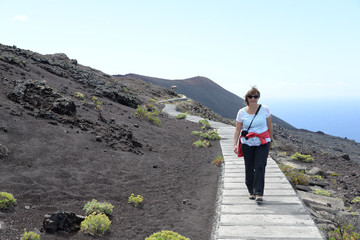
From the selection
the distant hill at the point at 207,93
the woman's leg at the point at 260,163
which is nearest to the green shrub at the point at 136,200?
the woman's leg at the point at 260,163

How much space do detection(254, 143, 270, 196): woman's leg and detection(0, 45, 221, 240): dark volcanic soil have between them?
1330 mm

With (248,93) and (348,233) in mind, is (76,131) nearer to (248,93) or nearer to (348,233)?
(248,93)

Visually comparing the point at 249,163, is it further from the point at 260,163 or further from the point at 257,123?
the point at 257,123

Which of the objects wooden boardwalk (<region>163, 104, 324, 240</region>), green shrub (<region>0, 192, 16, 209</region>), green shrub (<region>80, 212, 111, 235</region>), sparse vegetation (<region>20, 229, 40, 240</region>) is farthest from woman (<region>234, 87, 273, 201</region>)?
green shrub (<region>0, 192, 16, 209</region>)

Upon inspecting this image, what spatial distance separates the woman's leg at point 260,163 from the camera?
5.73m

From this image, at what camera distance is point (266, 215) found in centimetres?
526

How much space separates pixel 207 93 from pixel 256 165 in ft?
255

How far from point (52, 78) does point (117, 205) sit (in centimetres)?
1776

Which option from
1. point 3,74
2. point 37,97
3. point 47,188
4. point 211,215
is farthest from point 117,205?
point 3,74

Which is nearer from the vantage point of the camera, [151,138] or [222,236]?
[222,236]

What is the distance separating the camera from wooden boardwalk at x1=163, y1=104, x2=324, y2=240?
4.56 metres

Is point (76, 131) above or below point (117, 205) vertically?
above

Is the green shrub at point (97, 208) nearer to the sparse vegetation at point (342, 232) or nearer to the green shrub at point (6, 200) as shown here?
the green shrub at point (6, 200)

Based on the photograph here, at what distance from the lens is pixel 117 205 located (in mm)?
6781
